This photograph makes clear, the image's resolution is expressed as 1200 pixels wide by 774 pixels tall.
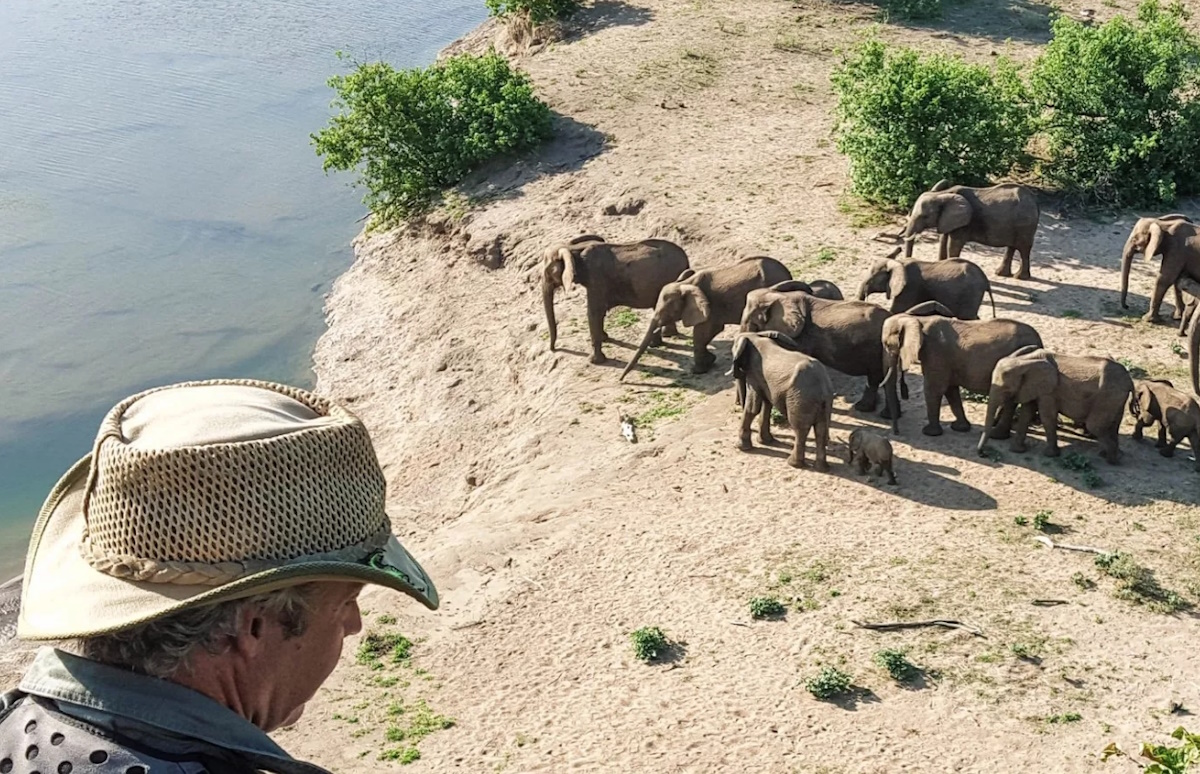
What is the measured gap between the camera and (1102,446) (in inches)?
482

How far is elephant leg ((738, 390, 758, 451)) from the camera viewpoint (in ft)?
42.5

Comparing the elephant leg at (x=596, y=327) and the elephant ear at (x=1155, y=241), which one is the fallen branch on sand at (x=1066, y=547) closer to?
the elephant ear at (x=1155, y=241)

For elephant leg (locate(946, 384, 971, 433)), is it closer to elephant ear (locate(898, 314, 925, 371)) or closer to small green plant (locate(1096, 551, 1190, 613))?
elephant ear (locate(898, 314, 925, 371))

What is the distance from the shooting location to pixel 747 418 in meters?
13.0

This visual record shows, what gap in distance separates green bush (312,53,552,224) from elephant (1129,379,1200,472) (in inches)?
474

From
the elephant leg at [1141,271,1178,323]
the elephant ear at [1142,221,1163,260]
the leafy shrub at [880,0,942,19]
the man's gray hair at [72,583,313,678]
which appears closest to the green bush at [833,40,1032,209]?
the elephant ear at [1142,221,1163,260]

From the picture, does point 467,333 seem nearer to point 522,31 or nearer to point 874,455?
point 874,455

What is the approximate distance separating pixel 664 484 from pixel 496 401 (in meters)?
4.76

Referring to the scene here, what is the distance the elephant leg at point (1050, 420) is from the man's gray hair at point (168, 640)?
426 inches

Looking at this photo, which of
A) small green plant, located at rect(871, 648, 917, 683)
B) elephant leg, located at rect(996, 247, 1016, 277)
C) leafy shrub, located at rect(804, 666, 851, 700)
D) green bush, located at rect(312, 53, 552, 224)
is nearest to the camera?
leafy shrub, located at rect(804, 666, 851, 700)

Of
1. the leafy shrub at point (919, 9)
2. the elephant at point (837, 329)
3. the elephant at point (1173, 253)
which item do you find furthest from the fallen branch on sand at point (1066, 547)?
the leafy shrub at point (919, 9)

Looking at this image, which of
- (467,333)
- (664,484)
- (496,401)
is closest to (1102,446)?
(664,484)

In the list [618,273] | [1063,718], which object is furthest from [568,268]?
[1063,718]

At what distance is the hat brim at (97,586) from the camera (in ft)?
7.56
